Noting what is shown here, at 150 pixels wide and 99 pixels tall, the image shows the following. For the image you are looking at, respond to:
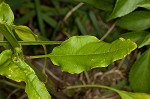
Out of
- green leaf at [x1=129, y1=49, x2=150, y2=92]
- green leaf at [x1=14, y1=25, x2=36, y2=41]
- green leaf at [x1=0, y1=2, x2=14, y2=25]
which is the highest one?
green leaf at [x1=0, y1=2, x2=14, y2=25]

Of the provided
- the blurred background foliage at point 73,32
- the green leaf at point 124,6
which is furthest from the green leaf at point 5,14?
the blurred background foliage at point 73,32

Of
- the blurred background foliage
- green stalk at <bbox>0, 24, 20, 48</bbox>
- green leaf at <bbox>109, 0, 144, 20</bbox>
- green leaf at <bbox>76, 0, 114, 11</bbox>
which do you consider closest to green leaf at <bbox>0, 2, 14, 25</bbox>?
green stalk at <bbox>0, 24, 20, 48</bbox>

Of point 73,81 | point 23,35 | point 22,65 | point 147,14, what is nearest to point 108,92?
point 73,81

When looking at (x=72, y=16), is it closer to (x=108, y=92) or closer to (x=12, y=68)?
(x=108, y=92)

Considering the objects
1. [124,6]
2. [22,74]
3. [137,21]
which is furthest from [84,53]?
[137,21]

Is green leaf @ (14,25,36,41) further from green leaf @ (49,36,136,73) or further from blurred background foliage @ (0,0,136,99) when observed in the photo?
blurred background foliage @ (0,0,136,99)
